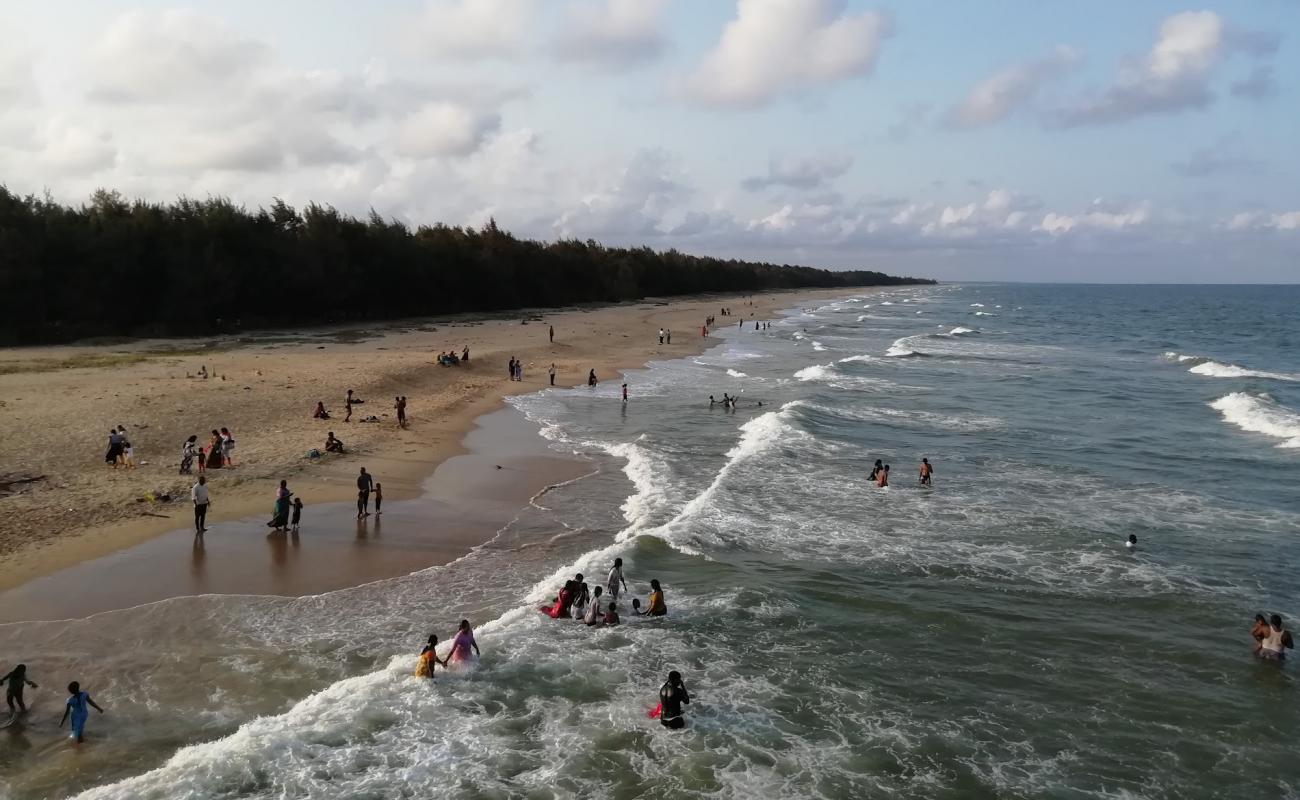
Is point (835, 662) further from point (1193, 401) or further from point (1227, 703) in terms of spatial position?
point (1193, 401)

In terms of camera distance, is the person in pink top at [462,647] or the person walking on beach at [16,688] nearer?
the person walking on beach at [16,688]

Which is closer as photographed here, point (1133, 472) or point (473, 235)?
point (1133, 472)

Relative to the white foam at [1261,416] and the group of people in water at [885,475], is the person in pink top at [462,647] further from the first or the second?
the white foam at [1261,416]

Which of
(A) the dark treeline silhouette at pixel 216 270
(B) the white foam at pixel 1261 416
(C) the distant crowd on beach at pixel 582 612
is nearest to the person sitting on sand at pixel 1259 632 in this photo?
(C) the distant crowd on beach at pixel 582 612

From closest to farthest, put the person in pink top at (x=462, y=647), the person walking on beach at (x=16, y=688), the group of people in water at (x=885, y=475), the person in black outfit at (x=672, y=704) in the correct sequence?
the person walking on beach at (x=16, y=688) → the person in black outfit at (x=672, y=704) → the person in pink top at (x=462, y=647) → the group of people in water at (x=885, y=475)

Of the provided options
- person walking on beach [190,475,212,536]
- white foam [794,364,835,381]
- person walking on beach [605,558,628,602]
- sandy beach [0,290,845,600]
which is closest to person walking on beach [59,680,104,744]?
sandy beach [0,290,845,600]

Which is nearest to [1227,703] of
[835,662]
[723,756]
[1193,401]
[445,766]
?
[835,662]
